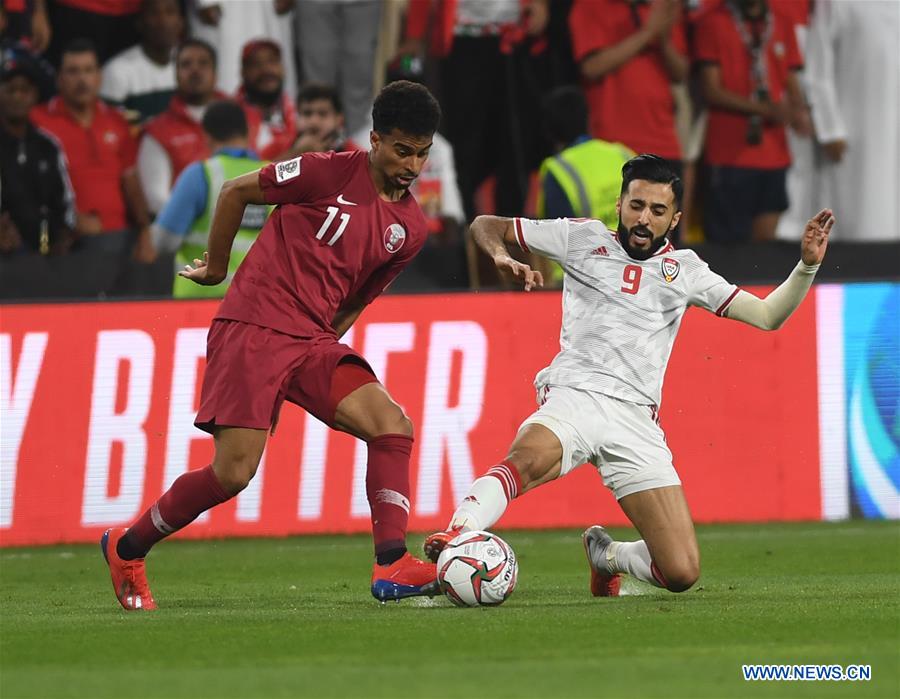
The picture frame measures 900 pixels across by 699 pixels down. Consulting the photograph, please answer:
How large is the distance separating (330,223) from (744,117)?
7.45 m

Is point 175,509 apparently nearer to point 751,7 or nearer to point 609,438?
point 609,438

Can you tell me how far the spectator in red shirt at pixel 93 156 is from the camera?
43.0 ft

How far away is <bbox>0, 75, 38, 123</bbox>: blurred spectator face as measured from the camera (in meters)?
12.8

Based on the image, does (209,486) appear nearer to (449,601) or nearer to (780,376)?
(449,601)

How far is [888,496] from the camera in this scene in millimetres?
11133

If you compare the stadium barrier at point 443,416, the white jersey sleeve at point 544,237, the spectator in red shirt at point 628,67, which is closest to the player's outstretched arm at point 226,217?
the white jersey sleeve at point 544,237

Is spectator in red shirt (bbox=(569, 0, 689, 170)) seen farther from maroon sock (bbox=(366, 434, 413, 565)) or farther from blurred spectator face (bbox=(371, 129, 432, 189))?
maroon sock (bbox=(366, 434, 413, 565))

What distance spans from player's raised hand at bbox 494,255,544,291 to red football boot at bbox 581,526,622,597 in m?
1.40

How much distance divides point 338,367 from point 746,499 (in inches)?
178

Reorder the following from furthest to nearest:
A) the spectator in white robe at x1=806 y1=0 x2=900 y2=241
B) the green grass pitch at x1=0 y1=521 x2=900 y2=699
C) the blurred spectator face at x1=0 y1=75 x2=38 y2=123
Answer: the spectator in white robe at x1=806 y1=0 x2=900 y2=241 < the blurred spectator face at x1=0 y1=75 x2=38 y2=123 < the green grass pitch at x1=0 y1=521 x2=900 y2=699

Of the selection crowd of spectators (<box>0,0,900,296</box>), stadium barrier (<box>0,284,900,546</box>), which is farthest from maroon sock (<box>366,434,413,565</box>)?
crowd of spectators (<box>0,0,900,296</box>)

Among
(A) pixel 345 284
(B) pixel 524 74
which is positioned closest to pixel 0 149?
(B) pixel 524 74

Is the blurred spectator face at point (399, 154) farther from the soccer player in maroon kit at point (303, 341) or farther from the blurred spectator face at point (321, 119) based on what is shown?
the blurred spectator face at point (321, 119)

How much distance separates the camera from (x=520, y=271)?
6.89 meters
